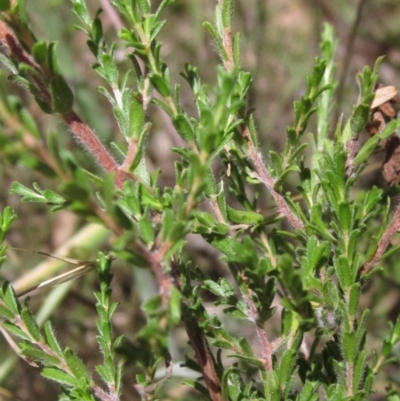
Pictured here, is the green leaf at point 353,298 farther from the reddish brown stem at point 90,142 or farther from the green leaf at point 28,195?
the green leaf at point 28,195

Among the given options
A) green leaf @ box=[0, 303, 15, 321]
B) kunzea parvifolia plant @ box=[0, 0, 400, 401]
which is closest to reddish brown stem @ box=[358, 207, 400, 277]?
kunzea parvifolia plant @ box=[0, 0, 400, 401]

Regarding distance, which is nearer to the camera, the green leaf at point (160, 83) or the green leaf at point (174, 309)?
the green leaf at point (174, 309)

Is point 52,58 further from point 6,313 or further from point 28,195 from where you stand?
point 6,313

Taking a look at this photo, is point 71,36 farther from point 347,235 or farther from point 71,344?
point 347,235

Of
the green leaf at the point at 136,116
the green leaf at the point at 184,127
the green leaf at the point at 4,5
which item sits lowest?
the green leaf at the point at 184,127

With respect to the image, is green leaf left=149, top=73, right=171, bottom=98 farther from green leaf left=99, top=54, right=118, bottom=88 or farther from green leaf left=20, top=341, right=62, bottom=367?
green leaf left=20, top=341, right=62, bottom=367

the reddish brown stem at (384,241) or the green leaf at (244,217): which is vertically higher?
the green leaf at (244,217)

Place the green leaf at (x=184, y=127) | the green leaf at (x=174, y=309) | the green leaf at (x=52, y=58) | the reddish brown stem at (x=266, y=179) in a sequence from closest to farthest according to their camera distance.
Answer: the green leaf at (x=174, y=309), the green leaf at (x=52, y=58), the green leaf at (x=184, y=127), the reddish brown stem at (x=266, y=179)

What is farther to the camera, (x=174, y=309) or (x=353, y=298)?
(x=353, y=298)

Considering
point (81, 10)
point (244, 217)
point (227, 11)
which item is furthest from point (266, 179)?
point (81, 10)

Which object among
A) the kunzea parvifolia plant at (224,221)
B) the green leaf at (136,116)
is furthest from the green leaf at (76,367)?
the green leaf at (136,116)

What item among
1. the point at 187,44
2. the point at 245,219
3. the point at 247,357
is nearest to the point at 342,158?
the point at 245,219
